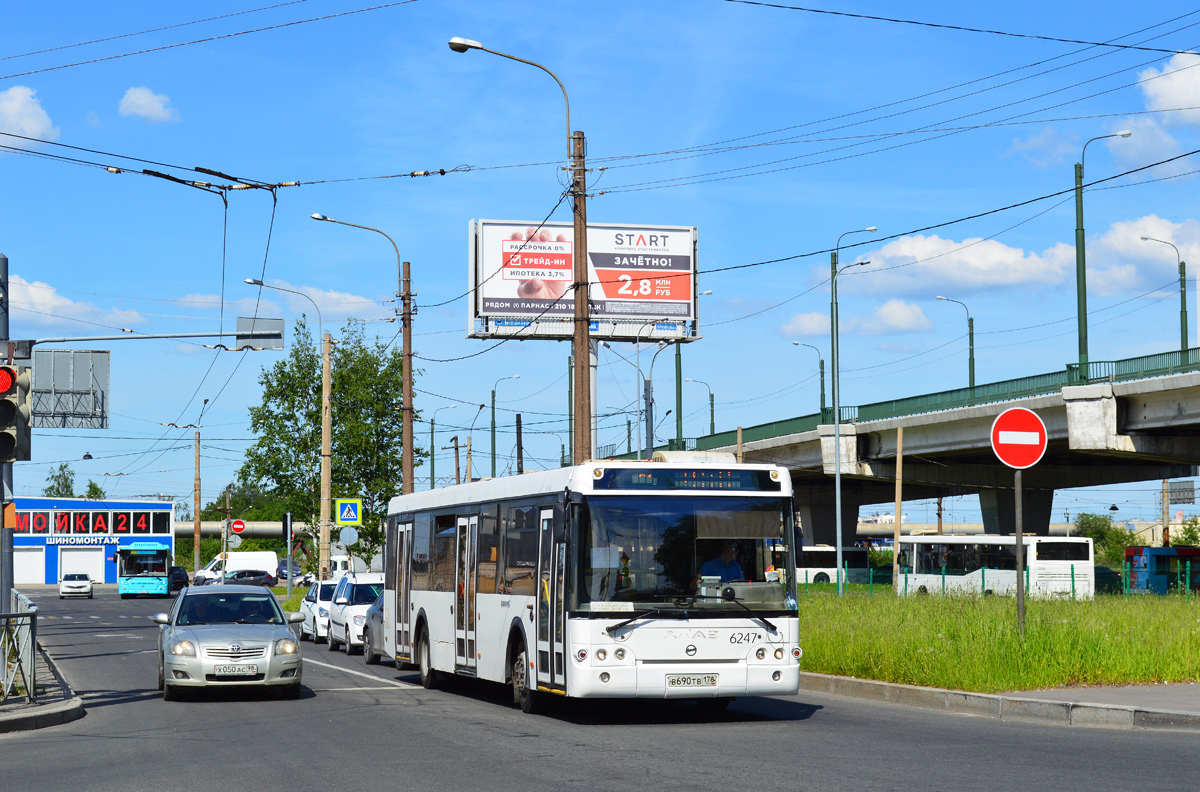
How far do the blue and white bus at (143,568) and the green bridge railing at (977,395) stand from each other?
2569 cm

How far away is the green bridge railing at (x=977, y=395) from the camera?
39031mm

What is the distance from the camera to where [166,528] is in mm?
85125

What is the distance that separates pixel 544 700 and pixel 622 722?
124 cm

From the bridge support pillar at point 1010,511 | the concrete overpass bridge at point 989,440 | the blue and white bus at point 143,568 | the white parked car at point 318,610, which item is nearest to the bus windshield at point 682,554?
the white parked car at point 318,610

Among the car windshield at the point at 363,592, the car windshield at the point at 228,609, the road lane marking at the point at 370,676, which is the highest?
the car windshield at the point at 228,609

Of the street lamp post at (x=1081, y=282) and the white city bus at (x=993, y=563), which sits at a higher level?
the street lamp post at (x=1081, y=282)

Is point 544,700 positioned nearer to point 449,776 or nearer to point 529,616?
point 529,616

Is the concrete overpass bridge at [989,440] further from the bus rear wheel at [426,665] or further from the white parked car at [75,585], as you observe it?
the white parked car at [75,585]

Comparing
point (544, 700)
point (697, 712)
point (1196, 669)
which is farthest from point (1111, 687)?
point (544, 700)

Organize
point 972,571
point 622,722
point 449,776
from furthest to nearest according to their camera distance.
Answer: point 972,571
point 622,722
point 449,776

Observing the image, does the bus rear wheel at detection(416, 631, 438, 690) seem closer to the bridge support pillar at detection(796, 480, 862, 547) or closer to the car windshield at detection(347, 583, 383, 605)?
the car windshield at detection(347, 583, 383, 605)

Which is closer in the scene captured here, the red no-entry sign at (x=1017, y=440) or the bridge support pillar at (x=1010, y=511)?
the red no-entry sign at (x=1017, y=440)

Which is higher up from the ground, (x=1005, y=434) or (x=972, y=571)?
(x=1005, y=434)

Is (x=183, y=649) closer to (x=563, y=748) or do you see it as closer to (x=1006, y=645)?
(x=563, y=748)
